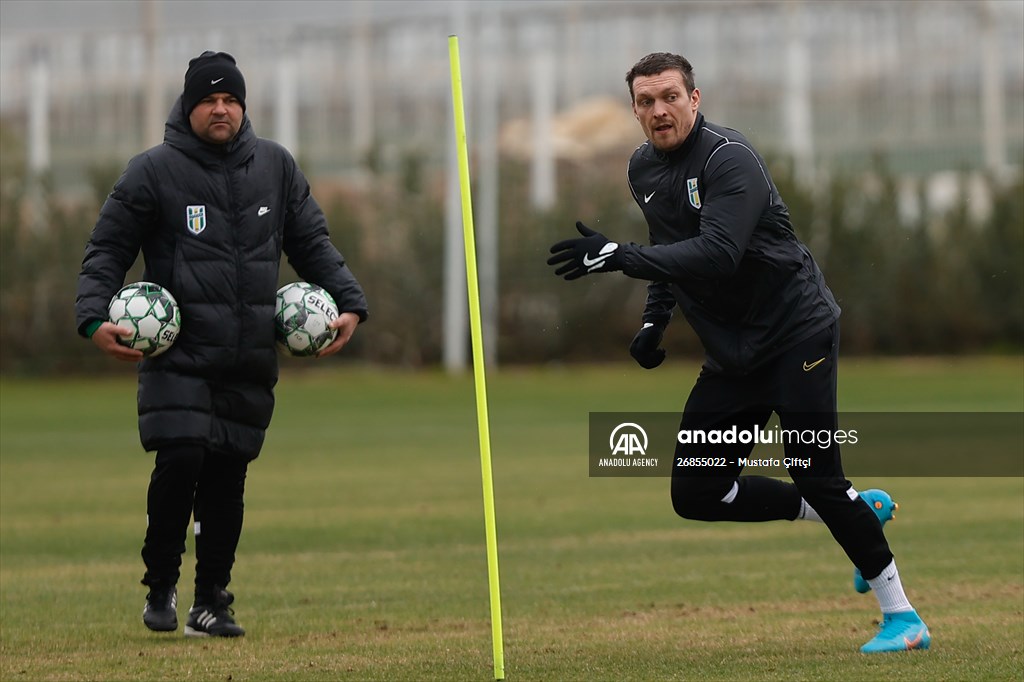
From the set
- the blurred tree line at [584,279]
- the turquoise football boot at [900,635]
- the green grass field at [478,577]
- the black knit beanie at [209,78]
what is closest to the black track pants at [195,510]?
the green grass field at [478,577]

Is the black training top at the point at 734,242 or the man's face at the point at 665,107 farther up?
the man's face at the point at 665,107

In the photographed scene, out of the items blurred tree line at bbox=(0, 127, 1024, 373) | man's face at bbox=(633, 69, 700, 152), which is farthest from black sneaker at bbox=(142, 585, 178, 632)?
blurred tree line at bbox=(0, 127, 1024, 373)

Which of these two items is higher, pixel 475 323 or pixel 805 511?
pixel 475 323

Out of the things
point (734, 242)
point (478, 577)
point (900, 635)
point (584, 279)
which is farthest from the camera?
point (584, 279)

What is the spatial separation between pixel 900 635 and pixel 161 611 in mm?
3253

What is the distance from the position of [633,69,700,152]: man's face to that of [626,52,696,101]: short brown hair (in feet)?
0.05

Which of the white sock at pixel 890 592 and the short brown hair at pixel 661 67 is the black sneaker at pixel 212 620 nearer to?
the white sock at pixel 890 592

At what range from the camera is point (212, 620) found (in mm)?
7789

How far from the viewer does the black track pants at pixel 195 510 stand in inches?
295

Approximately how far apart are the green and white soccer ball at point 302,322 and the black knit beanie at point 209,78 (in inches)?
35.9

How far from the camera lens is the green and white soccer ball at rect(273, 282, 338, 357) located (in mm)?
7598

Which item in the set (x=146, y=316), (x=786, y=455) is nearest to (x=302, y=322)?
(x=146, y=316)

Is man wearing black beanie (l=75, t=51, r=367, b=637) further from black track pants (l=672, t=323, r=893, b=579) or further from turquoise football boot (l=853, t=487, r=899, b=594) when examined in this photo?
turquoise football boot (l=853, t=487, r=899, b=594)

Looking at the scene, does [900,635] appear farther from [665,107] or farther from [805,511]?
[665,107]
